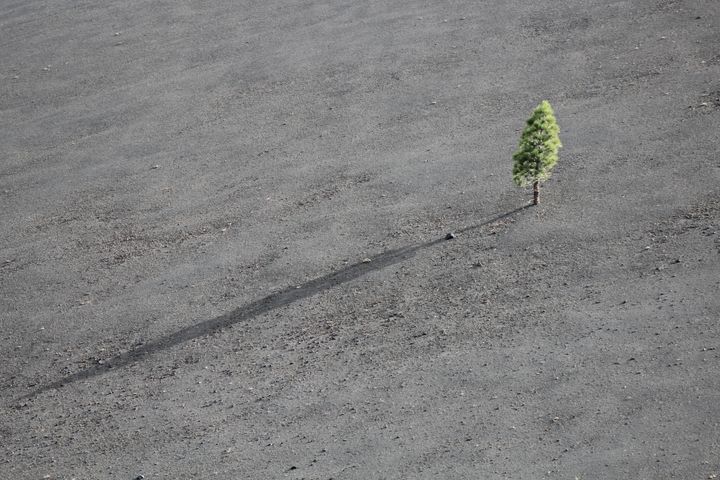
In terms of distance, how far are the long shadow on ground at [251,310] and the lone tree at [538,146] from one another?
1291mm

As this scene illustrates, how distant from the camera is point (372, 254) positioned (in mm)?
15469

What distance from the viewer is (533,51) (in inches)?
847

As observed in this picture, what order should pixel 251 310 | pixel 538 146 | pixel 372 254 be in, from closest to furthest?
pixel 251 310 → pixel 538 146 → pixel 372 254

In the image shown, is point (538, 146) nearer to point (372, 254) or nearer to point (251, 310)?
point (372, 254)

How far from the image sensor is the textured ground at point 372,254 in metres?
11.7

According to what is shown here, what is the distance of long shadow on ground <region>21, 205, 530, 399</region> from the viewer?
45.9 feet

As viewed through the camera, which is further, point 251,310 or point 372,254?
point 372,254

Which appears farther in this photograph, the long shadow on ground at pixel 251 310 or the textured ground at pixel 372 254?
the long shadow on ground at pixel 251 310

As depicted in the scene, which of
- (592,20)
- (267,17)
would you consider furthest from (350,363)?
(267,17)

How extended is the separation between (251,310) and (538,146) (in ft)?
18.5

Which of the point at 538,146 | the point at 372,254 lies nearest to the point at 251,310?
the point at 372,254

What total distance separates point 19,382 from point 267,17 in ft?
51.0

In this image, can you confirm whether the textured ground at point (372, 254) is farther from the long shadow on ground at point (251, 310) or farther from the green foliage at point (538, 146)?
the green foliage at point (538, 146)

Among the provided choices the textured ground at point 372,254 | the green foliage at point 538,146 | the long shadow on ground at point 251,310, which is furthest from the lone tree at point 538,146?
the long shadow on ground at point 251,310
